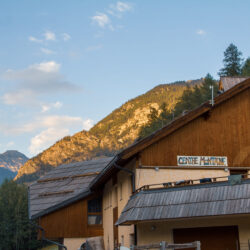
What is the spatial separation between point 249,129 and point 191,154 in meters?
3.40

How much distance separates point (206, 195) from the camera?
59.3ft

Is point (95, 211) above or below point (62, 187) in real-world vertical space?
below

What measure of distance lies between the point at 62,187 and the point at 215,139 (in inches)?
694

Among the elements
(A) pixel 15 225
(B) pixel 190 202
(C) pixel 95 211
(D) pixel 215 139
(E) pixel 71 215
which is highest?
(D) pixel 215 139

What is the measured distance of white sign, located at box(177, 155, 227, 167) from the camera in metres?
22.5

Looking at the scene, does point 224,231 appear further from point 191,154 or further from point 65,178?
point 65,178

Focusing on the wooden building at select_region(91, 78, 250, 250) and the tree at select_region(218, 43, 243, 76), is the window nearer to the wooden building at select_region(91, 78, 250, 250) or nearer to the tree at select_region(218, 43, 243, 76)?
the wooden building at select_region(91, 78, 250, 250)

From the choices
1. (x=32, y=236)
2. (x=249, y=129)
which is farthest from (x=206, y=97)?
(x=249, y=129)

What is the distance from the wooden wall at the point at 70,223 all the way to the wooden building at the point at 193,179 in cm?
616

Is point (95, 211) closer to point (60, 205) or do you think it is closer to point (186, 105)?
point (60, 205)

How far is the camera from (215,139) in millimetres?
23062

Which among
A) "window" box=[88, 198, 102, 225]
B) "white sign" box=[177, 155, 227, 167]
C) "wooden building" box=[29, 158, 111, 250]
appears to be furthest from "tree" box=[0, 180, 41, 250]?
"white sign" box=[177, 155, 227, 167]

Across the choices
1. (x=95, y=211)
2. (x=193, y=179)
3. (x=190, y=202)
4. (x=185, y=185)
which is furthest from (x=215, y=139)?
(x=95, y=211)

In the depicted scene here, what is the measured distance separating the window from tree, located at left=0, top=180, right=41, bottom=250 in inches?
1442
